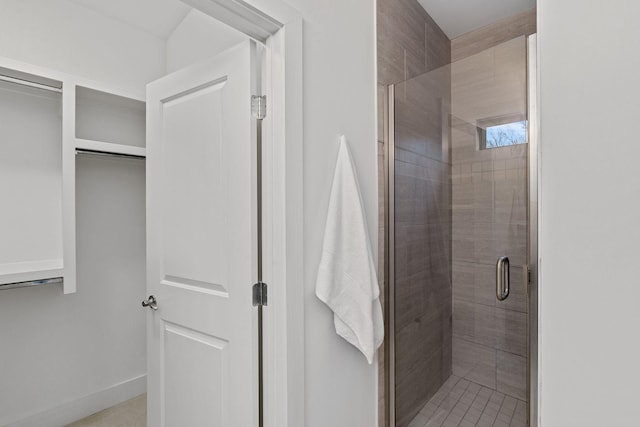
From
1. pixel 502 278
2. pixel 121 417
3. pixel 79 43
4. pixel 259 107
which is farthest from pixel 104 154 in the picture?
pixel 502 278

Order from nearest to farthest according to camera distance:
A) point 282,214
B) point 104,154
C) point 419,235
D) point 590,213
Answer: point 590,213
point 282,214
point 419,235
point 104,154

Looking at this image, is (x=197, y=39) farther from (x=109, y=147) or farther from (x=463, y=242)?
(x=463, y=242)

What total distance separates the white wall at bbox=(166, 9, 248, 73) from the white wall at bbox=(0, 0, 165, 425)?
165mm

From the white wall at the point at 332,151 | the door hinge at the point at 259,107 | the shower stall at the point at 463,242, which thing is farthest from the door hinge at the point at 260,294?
the shower stall at the point at 463,242

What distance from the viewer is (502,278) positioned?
1.22 metres

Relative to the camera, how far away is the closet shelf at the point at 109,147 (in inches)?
61.1

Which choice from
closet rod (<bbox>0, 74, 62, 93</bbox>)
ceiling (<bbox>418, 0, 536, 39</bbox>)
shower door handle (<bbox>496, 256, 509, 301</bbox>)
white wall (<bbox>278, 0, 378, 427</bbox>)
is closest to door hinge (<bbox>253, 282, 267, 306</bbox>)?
white wall (<bbox>278, 0, 378, 427</bbox>)

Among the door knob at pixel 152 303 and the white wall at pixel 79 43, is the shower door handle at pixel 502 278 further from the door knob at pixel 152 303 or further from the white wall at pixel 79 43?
the white wall at pixel 79 43

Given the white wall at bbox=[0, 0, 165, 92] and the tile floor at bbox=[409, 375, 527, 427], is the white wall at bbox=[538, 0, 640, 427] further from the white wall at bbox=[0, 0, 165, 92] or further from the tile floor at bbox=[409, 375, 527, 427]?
the white wall at bbox=[0, 0, 165, 92]

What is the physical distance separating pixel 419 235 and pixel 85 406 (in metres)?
1.92

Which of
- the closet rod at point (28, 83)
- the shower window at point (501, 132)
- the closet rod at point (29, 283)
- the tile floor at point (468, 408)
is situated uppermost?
the closet rod at point (28, 83)

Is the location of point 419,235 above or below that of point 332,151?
below

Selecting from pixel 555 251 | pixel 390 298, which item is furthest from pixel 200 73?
pixel 555 251

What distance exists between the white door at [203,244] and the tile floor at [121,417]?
441mm
